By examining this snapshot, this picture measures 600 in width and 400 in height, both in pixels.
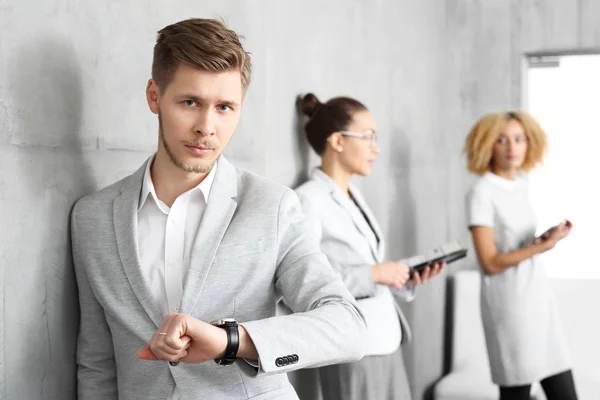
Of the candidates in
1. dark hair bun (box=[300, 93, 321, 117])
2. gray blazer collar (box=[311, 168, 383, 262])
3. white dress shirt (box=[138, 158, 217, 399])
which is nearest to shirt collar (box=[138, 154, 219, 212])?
white dress shirt (box=[138, 158, 217, 399])

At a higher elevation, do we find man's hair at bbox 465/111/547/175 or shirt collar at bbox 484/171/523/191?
man's hair at bbox 465/111/547/175

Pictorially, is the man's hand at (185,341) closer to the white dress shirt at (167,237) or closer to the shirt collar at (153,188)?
the white dress shirt at (167,237)

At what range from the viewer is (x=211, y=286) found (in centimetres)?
163

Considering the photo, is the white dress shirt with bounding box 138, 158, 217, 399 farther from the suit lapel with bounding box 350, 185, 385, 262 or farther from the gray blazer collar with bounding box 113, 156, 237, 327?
the suit lapel with bounding box 350, 185, 385, 262

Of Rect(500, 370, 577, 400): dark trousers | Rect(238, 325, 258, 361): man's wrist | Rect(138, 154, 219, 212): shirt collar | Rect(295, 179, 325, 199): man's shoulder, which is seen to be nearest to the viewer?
Rect(238, 325, 258, 361): man's wrist

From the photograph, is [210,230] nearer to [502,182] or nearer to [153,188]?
[153,188]

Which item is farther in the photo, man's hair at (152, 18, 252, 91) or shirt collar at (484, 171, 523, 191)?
shirt collar at (484, 171, 523, 191)

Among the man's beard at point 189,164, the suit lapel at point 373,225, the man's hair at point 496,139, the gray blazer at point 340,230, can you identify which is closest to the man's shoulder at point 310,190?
the gray blazer at point 340,230

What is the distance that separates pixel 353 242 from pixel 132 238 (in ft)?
4.72

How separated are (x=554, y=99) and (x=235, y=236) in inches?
173

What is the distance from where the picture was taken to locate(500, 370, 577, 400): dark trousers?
372cm

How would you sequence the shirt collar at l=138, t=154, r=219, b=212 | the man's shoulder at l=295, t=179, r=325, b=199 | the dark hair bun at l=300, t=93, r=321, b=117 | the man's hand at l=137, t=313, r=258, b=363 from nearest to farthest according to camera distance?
1. the man's hand at l=137, t=313, r=258, b=363
2. the shirt collar at l=138, t=154, r=219, b=212
3. the man's shoulder at l=295, t=179, r=325, b=199
4. the dark hair bun at l=300, t=93, r=321, b=117

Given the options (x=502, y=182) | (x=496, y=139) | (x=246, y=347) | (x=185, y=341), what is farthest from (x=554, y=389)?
(x=185, y=341)

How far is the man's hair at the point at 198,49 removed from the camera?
1605 millimetres
